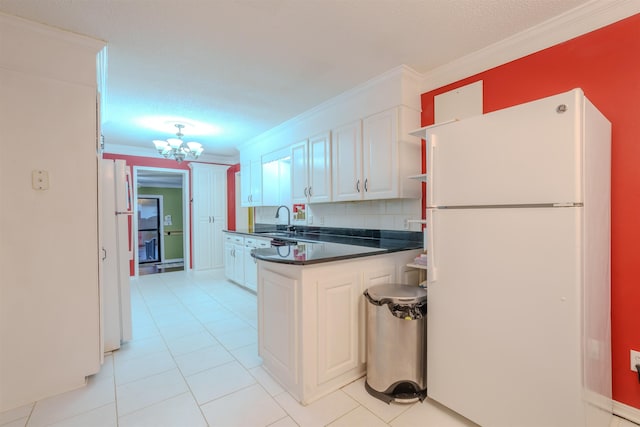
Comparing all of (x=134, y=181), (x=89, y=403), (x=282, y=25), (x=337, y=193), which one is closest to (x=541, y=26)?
(x=282, y=25)

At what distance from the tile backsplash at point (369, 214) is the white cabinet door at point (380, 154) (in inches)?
13.0

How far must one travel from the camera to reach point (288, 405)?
5.79 feet

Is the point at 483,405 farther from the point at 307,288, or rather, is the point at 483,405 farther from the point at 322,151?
the point at 322,151

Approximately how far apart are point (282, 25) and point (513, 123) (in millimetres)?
1578

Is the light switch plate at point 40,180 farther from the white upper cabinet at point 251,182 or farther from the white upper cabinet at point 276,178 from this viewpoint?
the white upper cabinet at point 251,182

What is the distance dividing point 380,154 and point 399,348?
1.70m

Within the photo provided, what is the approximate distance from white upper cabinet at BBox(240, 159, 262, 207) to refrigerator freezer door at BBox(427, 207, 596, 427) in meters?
3.61

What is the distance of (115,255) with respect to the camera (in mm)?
2582

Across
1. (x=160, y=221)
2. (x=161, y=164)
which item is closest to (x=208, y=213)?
(x=161, y=164)

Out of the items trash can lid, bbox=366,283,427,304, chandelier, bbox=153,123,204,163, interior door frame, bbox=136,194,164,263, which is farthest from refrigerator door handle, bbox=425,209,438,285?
interior door frame, bbox=136,194,164,263

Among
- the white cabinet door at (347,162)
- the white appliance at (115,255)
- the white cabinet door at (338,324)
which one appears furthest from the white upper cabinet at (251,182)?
the white cabinet door at (338,324)

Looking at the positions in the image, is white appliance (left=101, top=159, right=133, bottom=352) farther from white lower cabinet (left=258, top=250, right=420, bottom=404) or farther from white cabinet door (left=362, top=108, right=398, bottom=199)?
white cabinet door (left=362, top=108, right=398, bottom=199)

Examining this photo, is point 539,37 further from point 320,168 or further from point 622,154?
point 320,168

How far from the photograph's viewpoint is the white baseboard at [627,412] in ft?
5.40
